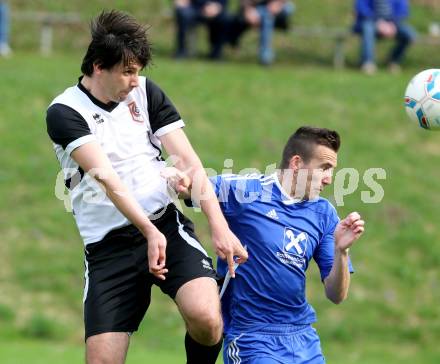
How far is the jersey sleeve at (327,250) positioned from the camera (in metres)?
5.18

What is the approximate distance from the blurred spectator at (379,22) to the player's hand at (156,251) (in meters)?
9.94

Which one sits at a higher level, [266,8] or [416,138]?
[266,8]

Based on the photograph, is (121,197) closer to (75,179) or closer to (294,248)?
(75,179)

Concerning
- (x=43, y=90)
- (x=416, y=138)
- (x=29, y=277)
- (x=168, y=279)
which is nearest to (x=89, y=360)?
(x=168, y=279)

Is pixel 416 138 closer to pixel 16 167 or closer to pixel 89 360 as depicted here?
pixel 16 167

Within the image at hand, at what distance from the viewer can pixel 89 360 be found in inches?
188

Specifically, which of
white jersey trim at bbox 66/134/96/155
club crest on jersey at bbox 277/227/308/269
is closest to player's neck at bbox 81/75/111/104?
white jersey trim at bbox 66/134/96/155

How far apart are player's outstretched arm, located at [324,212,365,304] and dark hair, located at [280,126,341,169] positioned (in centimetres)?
43

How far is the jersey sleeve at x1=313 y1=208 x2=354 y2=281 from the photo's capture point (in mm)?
5180

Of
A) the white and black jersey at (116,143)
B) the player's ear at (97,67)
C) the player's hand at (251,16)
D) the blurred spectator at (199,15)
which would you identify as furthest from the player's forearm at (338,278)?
the player's hand at (251,16)

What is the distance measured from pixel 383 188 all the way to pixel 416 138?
4.97ft

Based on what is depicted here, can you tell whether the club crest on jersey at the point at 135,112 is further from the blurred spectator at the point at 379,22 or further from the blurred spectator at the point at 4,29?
the blurred spectator at the point at 4,29

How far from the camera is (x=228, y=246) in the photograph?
4.66 metres

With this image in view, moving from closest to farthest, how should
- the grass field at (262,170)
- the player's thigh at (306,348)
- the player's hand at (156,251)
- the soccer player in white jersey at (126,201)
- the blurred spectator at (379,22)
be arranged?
the player's hand at (156,251) < the soccer player in white jersey at (126,201) < the player's thigh at (306,348) < the grass field at (262,170) < the blurred spectator at (379,22)
